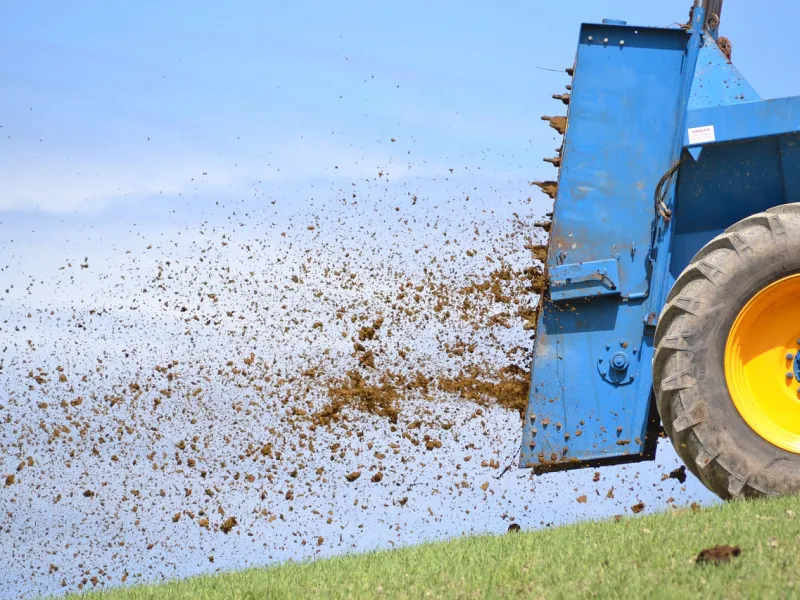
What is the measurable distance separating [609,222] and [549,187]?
0.46m

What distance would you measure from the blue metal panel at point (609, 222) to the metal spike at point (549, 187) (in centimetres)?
9

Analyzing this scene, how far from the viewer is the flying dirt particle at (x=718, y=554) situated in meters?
3.92

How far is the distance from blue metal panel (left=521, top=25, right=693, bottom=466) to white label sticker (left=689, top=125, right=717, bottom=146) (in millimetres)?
168

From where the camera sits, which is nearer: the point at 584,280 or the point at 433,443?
the point at 584,280

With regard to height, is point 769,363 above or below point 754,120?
below

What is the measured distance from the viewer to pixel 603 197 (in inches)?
233

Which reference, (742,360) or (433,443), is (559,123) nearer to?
(742,360)

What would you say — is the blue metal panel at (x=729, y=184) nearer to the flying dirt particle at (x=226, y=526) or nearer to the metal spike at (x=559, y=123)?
the metal spike at (x=559, y=123)

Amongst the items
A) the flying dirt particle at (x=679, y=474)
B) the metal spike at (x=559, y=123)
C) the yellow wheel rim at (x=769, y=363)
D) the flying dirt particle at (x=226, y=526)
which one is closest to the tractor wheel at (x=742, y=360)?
the yellow wheel rim at (x=769, y=363)

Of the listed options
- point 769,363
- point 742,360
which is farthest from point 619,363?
point 769,363

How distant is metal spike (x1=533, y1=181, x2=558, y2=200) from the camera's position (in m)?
6.04

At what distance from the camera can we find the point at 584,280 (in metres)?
5.91

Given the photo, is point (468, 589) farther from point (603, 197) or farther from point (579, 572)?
point (603, 197)

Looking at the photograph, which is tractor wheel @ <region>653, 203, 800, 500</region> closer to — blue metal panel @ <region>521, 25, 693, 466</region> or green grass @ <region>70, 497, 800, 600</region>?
green grass @ <region>70, 497, 800, 600</region>
